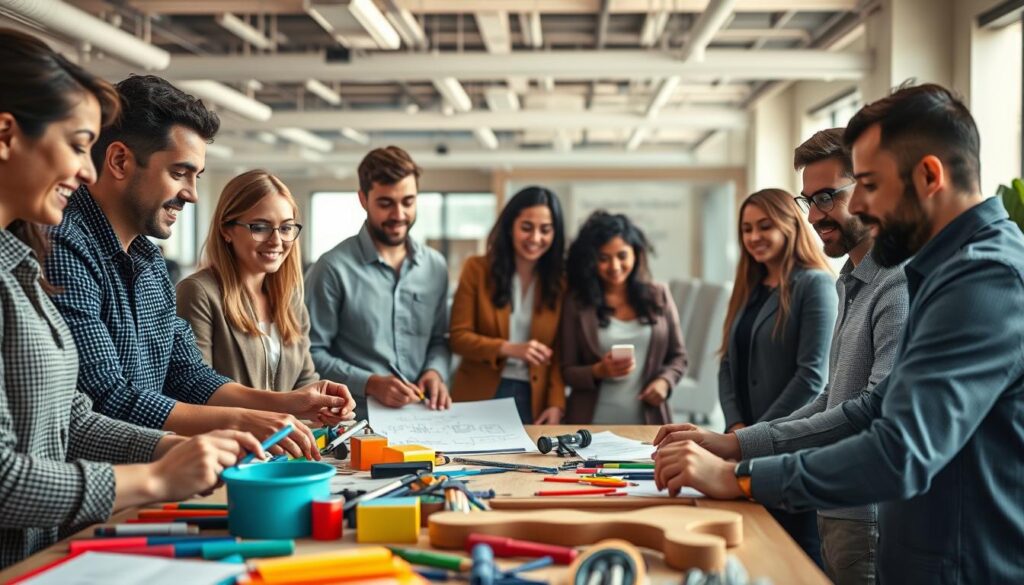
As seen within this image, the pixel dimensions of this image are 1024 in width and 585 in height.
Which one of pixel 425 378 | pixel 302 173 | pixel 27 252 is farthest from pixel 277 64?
pixel 302 173

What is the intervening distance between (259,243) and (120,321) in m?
0.79

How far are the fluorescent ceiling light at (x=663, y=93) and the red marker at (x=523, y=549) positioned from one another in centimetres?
602

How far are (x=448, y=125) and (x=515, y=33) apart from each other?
1349mm

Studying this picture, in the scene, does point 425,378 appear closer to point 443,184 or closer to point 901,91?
point 901,91

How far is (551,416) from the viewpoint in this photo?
3572mm

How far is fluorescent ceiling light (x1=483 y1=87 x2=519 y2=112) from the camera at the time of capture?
30.0 ft

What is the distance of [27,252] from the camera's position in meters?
1.52

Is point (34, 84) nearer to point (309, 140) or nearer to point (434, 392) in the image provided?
point (434, 392)

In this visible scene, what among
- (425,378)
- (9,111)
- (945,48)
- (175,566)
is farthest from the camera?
(945,48)

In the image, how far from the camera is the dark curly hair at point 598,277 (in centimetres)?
379

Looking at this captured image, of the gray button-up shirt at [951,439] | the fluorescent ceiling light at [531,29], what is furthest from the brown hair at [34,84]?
the fluorescent ceiling light at [531,29]

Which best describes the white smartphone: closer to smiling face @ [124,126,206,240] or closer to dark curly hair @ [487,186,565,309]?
dark curly hair @ [487,186,565,309]

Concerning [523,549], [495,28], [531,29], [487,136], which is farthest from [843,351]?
[487,136]

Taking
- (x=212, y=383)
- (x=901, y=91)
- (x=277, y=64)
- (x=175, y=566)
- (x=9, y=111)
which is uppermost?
Result: (x=277, y=64)
